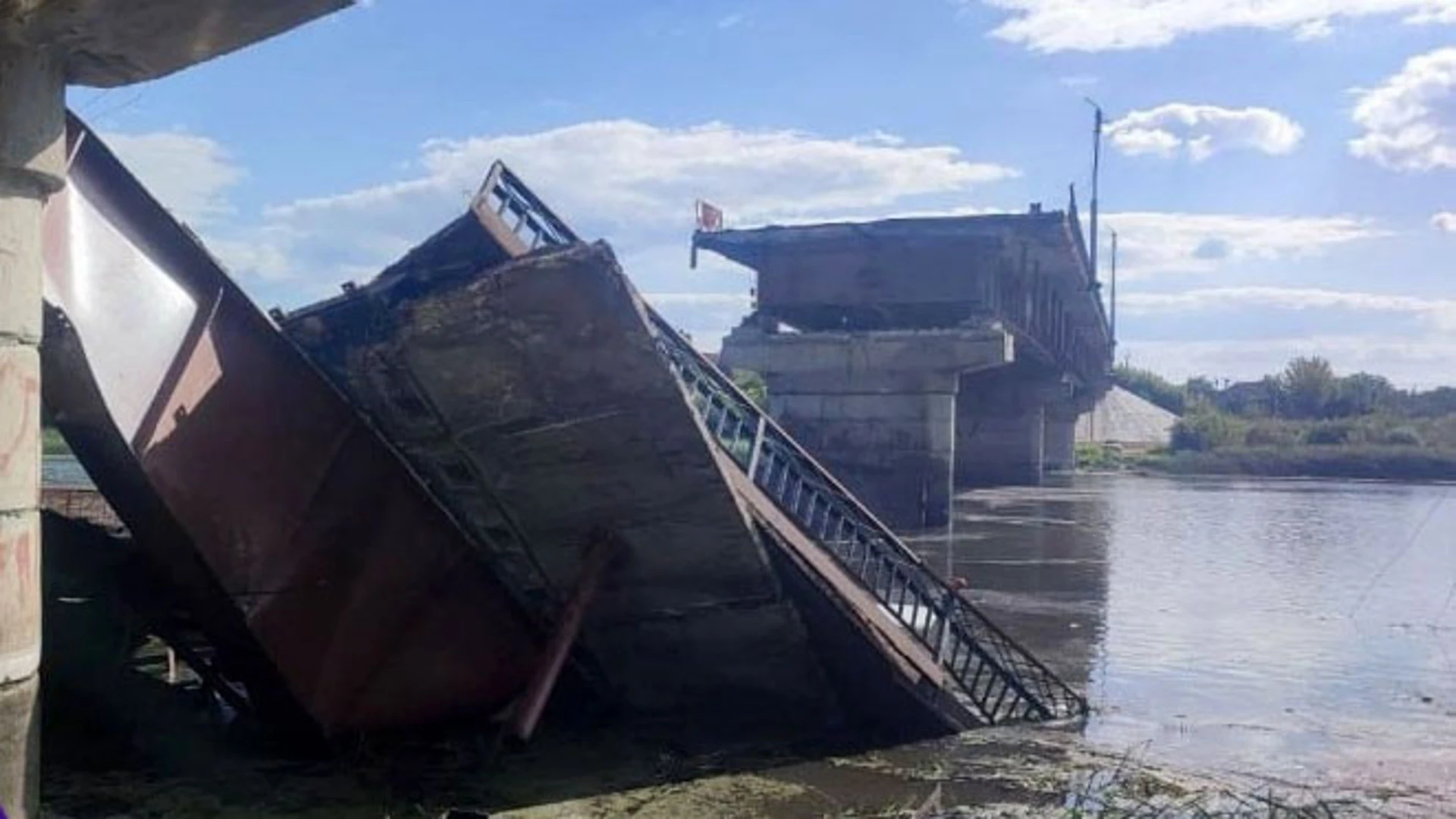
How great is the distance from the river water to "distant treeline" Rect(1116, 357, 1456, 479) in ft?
103

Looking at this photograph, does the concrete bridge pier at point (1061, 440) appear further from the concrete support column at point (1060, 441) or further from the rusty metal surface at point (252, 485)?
the rusty metal surface at point (252, 485)

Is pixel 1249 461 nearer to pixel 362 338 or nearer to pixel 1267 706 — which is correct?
pixel 1267 706

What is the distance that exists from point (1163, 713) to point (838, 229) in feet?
75.8

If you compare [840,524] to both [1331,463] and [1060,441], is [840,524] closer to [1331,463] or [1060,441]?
[1060,441]

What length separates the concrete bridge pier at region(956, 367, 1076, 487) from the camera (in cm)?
5641

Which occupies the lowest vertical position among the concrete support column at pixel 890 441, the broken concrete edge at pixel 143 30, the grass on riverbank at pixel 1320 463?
the grass on riverbank at pixel 1320 463

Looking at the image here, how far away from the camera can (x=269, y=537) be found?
7832mm

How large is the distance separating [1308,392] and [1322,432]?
22.7 m

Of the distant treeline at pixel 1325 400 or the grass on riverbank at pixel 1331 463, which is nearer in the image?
the grass on riverbank at pixel 1331 463

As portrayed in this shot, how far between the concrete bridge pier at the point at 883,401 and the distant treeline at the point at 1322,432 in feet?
126

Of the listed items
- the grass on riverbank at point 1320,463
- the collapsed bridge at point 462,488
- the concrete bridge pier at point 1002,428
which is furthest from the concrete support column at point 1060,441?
the collapsed bridge at point 462,488

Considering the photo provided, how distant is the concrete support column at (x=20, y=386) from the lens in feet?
16.7

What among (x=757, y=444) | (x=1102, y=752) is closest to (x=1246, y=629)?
(x=1102, y=752)

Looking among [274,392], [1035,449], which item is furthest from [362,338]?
[1035,449]
